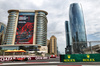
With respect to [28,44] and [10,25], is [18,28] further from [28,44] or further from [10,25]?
[28,44]

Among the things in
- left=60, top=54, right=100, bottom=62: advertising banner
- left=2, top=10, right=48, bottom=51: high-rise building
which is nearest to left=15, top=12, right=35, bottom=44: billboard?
left=2, top=10, right=48, bottom=51: high-rise building

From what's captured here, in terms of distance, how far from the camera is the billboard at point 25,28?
102m

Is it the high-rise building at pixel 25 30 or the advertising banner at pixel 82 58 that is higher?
the high-rise building at pixel 25 30

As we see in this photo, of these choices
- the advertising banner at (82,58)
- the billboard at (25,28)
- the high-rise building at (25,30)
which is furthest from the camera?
the billboard at (25,28)

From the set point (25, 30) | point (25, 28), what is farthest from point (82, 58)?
point (25, 28)

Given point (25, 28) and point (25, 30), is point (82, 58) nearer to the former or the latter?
point (25, 30)

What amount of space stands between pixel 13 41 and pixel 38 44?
33811 millimetres

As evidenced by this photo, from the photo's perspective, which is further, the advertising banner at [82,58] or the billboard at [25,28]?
the billboard at [25,28]

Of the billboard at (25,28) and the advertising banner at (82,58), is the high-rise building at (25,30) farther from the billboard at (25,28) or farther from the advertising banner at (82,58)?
the advertising banner at (82,58)

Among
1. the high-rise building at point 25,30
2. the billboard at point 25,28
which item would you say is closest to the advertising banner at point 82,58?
the high-rise building at point 25,30

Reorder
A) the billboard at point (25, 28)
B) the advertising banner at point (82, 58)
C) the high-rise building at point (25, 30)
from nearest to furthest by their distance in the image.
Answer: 1. the advertising banner at point (82, 58)
2. the high-rise building at point (25, 30)
3. the billboard at point (25, 28)

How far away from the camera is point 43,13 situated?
117m

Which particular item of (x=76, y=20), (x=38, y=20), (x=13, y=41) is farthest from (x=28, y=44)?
(x=76, y=20)

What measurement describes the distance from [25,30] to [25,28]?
285cm
